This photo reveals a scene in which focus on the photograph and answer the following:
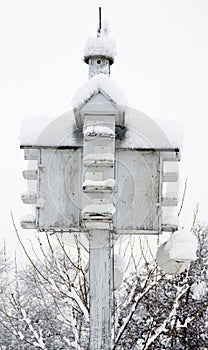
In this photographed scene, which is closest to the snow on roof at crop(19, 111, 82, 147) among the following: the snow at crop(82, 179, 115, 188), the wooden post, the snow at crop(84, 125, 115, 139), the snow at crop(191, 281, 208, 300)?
the snow at crop(84, 125, 115, 139)

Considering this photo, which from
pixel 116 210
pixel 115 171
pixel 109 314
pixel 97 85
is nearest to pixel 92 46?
pixel 97 85

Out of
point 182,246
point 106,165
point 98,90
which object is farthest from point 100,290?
point 98,90

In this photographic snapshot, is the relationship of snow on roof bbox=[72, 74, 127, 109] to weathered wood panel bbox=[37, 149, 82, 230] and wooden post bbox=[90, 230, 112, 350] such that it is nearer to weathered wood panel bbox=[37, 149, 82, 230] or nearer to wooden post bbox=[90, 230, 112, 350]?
weathered wood panel bbox=[37, 149, 82, 230]

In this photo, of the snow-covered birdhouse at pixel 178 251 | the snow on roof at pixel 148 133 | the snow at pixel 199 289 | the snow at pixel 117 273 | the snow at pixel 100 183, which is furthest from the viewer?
the snow at pixel 199 289

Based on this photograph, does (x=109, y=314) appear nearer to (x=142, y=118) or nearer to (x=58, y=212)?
(x=58, y=212)

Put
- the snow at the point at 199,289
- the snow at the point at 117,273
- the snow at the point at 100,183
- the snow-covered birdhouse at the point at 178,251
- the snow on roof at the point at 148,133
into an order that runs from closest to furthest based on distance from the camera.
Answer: the snow at the point at 100,183 → the snow-covered birdhouse at the point at 178,251 → the snow on roof at the point at 148,133 → the snow at the point at 117,273 → the snow at the point at 199,289

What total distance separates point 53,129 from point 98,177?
1.13ft

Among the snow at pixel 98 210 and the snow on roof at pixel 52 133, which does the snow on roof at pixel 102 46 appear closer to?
the snow on roof at pixel 52 133

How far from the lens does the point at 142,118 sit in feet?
8.42

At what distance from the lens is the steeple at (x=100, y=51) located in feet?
8.38

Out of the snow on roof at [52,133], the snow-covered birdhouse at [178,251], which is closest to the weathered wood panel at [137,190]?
the snow-covered birdhouse at [178,251]

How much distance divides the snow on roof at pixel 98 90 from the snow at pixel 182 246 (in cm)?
64

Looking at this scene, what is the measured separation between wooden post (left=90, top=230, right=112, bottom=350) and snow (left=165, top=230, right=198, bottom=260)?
283 mm

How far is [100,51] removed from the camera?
2549mm
